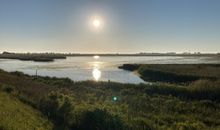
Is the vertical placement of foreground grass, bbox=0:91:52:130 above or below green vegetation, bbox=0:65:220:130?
above

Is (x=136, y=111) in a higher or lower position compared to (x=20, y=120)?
lower

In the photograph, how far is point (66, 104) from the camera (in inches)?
870

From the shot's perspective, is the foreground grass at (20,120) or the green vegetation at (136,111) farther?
the green vegetation at (136,111)

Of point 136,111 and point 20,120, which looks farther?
point 136,111

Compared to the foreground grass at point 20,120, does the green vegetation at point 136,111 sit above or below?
below

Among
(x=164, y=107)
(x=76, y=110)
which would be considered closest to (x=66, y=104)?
(x=76, y=110)

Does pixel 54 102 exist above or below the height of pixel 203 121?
above

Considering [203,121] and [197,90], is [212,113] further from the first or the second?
[197,90]

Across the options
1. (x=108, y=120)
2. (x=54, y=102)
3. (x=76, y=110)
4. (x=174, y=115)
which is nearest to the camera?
(x=108, y=120)

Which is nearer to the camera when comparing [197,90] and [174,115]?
[174,115]

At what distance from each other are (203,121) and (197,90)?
1342 cm

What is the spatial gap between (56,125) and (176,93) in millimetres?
21317

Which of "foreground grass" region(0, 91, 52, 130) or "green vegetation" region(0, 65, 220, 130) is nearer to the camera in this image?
"foreground grass" region(0, 91, 52, 130)

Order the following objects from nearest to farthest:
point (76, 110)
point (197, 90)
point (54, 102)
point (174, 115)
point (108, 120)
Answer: point (108, 120)
point (76, 110)
point (54, 102)
point (174, 115)
point (197, 90)
